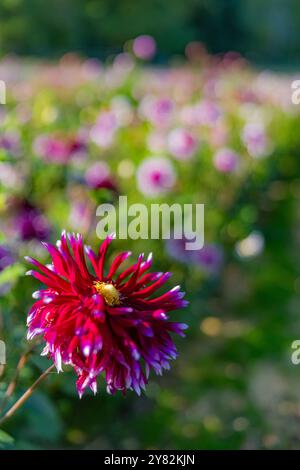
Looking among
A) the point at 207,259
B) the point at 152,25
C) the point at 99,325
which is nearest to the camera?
the point at 99,325

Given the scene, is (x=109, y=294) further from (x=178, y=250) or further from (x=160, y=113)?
(x=160, y=113)

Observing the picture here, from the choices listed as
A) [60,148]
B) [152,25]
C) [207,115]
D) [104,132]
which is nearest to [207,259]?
[60,148]

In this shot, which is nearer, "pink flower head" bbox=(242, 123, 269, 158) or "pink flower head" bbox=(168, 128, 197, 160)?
"pink flower head" bbox=(168, 128, 197, 160)

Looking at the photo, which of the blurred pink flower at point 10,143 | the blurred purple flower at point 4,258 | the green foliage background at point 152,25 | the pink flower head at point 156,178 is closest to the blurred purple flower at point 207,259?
the pink flower head at point 156,178

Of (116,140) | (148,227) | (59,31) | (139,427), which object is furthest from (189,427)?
(59,31)

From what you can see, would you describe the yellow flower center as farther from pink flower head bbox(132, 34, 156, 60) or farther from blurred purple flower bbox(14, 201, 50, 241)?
pink flower head bbox(132, 34, 156, 60)

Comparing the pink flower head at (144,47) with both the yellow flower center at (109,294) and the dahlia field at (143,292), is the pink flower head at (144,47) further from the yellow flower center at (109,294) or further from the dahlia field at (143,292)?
the yellow flower center at (109,294)

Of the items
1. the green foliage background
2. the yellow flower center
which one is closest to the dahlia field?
the yellow flower center
